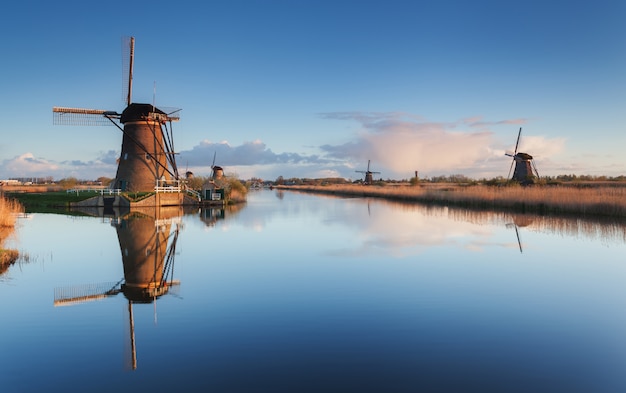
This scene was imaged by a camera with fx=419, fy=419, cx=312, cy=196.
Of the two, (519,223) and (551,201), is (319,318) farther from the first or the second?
(551,201)

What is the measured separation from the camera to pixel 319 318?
6.20 m

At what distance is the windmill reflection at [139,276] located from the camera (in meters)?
7.52

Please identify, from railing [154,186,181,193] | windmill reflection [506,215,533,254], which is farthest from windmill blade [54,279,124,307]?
railing [154,186,181,193]

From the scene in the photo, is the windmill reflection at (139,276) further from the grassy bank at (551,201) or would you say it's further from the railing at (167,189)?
the grassy bank at (551,201)

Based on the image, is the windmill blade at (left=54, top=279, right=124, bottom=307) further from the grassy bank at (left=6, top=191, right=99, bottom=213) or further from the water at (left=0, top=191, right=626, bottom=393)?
the grassy bank at (left=6, top=191, right=99, bottom=213)

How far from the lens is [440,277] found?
347 inches

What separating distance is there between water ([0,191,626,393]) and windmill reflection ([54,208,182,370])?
57mm

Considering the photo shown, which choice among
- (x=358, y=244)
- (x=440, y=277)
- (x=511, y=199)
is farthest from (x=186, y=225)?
(x=511, y=199)

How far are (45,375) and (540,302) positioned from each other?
7129 mm

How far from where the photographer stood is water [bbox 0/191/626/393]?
14.2 ft

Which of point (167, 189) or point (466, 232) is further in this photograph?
point (167, 189)

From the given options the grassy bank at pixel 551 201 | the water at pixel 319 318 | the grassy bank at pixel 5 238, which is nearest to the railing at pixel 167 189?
the grassy bank at pixel 5 238

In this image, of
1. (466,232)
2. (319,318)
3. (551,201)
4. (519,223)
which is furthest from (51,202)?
(551,201)

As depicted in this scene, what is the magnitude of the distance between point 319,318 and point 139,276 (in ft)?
16.7
